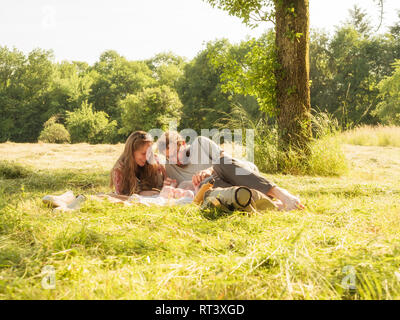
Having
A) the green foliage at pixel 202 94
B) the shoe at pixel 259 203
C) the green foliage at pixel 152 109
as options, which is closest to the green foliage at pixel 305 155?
the shoe at pixel 259 203

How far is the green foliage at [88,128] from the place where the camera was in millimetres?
32934

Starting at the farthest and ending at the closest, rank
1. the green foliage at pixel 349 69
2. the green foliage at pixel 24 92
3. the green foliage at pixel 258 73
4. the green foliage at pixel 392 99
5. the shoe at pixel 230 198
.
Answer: the green foliage at pixel 24 92
the green foliage at pixel 349 69
the green foliage at pixel 392 99
the green foliage at pixel 258 73
the shoe at pixel 230 198

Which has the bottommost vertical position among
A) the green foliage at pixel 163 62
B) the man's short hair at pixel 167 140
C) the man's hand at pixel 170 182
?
the man's hand at pixel 170 182

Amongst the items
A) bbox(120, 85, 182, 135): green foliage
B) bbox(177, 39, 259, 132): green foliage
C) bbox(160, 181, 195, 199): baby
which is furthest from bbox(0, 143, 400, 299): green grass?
bbox(177, 39, 259, 132): green foliage

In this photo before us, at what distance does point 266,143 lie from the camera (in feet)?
22.1

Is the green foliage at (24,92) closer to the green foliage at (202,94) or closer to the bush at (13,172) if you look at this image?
the green foliage at (202,94)

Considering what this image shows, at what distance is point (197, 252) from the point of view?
209cm

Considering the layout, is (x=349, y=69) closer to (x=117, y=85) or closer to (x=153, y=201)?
(x=117, y=85)

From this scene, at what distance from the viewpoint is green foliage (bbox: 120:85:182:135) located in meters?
28.0

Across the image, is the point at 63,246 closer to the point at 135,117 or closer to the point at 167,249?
the point at 167,249

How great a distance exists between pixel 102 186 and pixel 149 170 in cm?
104

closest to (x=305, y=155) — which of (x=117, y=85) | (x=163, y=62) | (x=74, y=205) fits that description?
(x=74, y=205)

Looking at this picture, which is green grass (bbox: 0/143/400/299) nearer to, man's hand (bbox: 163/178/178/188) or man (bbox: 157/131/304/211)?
man (bbox: 157/131/304/211)

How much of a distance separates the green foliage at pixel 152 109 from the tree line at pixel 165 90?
8 cm
